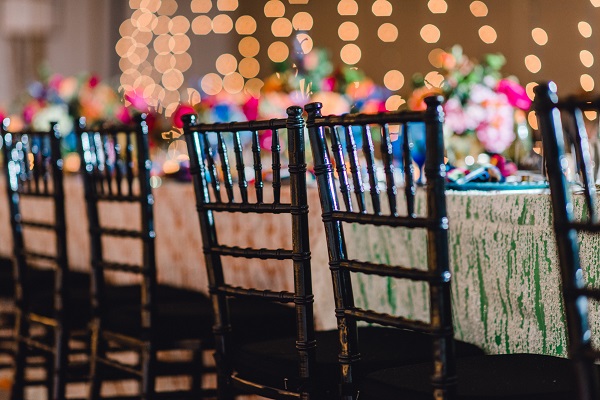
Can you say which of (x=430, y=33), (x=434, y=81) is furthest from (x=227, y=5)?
(x=434, y=81)

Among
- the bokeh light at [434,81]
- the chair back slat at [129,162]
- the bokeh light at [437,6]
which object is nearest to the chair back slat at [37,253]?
the chair back slat at [129,162]

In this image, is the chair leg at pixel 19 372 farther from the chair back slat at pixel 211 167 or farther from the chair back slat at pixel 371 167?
the chair back slat at pixel 371 167

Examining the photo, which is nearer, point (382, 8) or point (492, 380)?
point (492, 380)

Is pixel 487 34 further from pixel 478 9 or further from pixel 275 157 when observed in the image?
pixel 275 157

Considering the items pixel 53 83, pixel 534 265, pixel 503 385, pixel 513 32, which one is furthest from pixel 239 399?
pixel 513 32

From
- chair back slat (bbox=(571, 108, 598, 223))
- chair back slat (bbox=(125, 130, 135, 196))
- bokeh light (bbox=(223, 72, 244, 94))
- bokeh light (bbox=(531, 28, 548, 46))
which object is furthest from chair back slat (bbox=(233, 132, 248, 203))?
bokeh light (bbox=(223, 72, 244, 94))

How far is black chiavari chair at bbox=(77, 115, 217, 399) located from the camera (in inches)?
76.5

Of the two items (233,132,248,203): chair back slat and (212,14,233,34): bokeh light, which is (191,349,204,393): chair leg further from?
(212,14,233,34): bokeh light

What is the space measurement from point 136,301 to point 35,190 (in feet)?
1.29

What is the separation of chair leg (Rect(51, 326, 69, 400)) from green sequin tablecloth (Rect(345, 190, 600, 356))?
927mm

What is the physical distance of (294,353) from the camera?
1571 millimetres

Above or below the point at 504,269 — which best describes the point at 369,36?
above

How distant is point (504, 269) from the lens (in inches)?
64.5

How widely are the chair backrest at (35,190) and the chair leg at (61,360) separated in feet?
0.17
